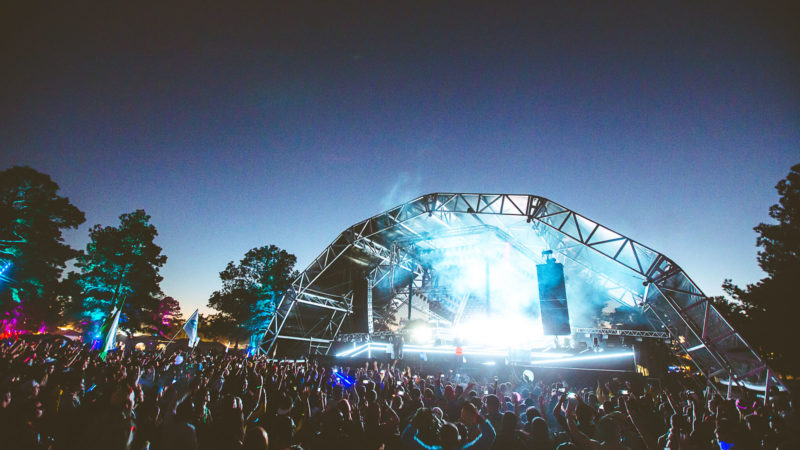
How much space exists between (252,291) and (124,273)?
10.3m

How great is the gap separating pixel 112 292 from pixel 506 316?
31.7 m

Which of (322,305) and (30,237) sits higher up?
(30,237)

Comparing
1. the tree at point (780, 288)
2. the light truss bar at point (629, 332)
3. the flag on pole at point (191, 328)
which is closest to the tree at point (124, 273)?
the flag on pole at point (191, 328)

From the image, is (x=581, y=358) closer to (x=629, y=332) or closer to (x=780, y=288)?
(x=629, y=332)

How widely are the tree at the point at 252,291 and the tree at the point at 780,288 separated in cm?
3382

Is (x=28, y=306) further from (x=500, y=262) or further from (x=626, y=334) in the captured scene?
(x=626, y=334)

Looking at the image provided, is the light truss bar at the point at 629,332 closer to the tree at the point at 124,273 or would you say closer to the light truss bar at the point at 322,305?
the light truss bar at the point at 322,305

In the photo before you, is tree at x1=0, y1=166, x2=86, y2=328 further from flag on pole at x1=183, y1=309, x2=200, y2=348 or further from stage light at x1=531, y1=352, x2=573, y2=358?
stage light at x1=531, y1=352, x2=573, y2=358

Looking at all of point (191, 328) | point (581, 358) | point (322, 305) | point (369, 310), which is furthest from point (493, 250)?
point (191, 328)

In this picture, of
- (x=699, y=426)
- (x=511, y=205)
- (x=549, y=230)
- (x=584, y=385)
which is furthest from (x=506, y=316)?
(x=699, y=426)

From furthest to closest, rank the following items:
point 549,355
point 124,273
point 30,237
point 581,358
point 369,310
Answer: point 124,273 < point 30,237 < point 369,310 < point 549,355 < point 581,358

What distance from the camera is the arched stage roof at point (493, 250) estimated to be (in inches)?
410

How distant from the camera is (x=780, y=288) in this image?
57.4ft

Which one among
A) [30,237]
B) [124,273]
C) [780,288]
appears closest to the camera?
[780,288]
